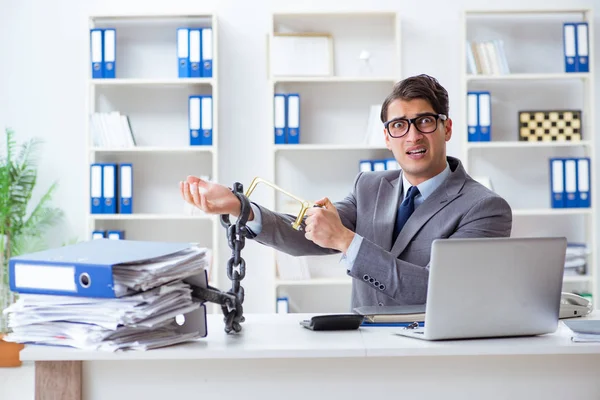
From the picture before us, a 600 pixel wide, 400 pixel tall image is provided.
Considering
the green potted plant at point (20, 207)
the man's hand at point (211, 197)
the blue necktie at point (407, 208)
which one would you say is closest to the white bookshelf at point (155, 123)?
the green potted plant at point (20, 207)

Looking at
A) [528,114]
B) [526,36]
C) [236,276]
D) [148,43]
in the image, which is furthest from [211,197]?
[526,36]

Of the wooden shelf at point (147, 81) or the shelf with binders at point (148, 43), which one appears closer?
the wooden shelf at point (147, 81)

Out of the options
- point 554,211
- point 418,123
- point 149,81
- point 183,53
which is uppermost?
point 183,53

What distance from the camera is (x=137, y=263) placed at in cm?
149

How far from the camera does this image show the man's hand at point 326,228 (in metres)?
1.97

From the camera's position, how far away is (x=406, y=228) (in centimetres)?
233

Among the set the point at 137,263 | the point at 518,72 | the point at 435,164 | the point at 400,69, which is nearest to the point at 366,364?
the point at 137,263

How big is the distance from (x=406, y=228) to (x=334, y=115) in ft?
7.43

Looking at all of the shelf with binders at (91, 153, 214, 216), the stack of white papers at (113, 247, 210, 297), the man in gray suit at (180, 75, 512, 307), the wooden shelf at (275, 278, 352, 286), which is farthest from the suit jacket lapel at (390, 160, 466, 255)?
the shelf with binders at (91, 153, 214, 216)

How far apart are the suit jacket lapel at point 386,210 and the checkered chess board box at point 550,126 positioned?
2.19 meters

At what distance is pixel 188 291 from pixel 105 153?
3.05 m

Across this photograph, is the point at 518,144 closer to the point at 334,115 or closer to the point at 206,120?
the point at 334,115

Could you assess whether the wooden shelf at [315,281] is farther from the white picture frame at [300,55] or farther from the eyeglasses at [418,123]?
the eyeglasses at [418,123]

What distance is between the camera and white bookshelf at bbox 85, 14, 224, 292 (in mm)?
4480
